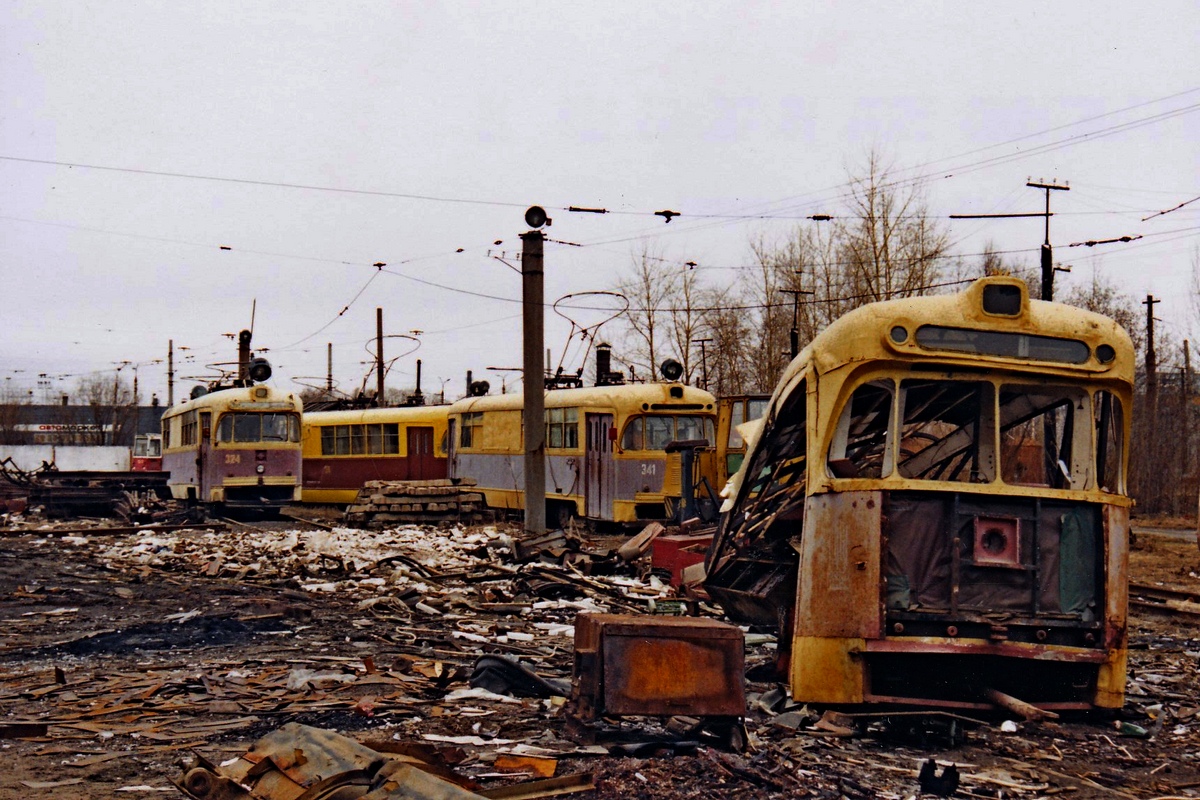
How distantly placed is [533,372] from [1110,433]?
45.1 feet

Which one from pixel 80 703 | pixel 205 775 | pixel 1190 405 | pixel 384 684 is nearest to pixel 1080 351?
pixel 384 684

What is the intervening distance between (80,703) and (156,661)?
186 centimetres

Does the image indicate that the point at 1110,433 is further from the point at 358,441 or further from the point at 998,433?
the point at 358,441

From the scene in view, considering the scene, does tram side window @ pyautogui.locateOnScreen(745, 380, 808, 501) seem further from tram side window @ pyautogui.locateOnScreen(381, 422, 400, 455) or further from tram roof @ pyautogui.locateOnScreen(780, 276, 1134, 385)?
tram side window @ pyautogui.locateOnScreen(381, 422, 400, 455)

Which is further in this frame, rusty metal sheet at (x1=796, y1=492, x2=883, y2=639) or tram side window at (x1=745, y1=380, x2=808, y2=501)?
tram side window at (x1=745, y1=380, x2=808, y2=501)

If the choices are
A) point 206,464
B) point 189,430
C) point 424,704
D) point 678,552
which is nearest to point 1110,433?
point 424,704

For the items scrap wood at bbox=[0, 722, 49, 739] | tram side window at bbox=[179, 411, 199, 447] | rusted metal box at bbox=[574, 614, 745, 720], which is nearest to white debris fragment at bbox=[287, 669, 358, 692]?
scrap wood at bbox=[0, 722, 49, 739]

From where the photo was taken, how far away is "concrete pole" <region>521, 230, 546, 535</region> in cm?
2105

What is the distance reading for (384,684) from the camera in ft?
29.0

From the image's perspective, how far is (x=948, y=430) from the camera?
29.0 feet

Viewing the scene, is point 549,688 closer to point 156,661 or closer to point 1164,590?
point 156,661

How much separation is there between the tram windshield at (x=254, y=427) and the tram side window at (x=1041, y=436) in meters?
23.8

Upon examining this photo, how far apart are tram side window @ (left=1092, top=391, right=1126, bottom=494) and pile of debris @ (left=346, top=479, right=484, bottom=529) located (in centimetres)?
1882

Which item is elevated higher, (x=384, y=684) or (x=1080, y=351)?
(x=1080, y=351)
